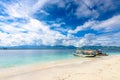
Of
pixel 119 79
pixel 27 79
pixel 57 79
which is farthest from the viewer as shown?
pixel 27 79

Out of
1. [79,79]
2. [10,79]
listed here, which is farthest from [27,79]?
[79,79]

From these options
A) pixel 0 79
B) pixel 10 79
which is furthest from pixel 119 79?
pixel 0 79

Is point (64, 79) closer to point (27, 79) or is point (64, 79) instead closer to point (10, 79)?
point (27, 79)

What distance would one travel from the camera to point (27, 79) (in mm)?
8477

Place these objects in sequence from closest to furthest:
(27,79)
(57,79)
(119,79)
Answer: (119,79) → (57,79) → (27,79)

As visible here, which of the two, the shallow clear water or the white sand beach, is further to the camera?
the shallow clear water

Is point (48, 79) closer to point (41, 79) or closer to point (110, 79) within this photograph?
point (41, 79)

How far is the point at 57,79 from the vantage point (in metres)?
7.96

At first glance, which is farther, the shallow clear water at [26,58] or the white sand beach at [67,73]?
the shallow clear water at [26,58]

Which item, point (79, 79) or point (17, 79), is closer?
point (79, 79)

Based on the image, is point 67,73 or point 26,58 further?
point 26,58

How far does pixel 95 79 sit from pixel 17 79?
5202 mm

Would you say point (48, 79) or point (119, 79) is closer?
point (119, 79)

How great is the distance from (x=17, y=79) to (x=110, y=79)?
239 inches
